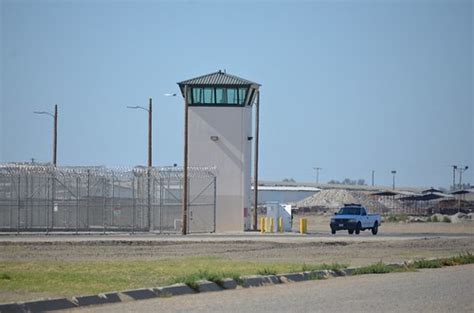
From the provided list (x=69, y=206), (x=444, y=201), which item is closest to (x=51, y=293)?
(x=69, y=206)

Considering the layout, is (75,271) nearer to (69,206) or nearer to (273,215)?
(69,206)

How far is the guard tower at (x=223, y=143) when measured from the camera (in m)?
58.2

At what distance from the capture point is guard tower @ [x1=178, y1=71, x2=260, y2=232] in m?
58.2

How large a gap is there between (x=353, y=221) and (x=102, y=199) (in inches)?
621

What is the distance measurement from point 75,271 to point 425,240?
2616 centimetres

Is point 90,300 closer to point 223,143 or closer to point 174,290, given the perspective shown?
point 174,290

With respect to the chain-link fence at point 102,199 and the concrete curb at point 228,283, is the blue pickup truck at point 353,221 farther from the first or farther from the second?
the concrete curb at point 228,283

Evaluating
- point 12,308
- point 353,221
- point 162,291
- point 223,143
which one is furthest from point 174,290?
point 353,221

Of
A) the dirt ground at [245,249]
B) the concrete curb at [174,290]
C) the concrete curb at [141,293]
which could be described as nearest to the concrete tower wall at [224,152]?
the dirt ground at [245,249]

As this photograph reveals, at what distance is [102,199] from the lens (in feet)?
177

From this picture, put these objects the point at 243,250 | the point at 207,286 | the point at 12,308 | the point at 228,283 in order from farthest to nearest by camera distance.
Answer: the point at 243,250 < the point at 228,283 < the point at 207,286 < the point at 12,308

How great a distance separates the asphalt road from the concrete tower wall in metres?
35.1

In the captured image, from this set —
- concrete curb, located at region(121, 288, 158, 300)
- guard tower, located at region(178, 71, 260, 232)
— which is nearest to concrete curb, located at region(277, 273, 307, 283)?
concrete curb, located at region(121, 288, 158, 300)

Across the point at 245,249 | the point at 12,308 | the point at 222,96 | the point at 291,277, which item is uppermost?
the point at 222,96
